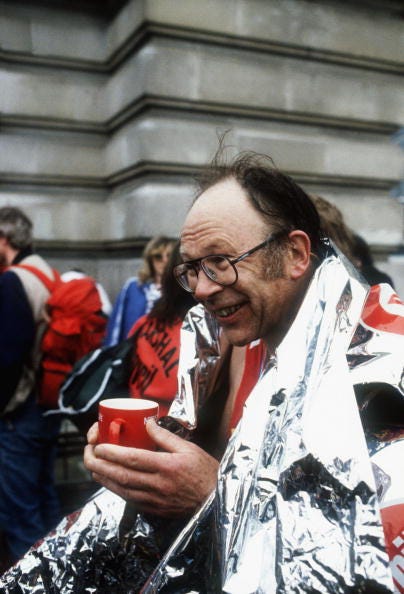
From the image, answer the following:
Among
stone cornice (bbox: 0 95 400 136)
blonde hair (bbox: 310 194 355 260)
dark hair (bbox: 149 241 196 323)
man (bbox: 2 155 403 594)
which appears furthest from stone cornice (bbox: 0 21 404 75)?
man (bbox: 2 155 403 594)

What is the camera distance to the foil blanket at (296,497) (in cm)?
108

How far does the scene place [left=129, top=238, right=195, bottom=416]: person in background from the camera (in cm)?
254

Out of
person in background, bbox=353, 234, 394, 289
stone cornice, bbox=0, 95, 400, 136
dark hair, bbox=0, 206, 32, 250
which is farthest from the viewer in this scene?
stone cornice, bbox=0, 95, 400, 136

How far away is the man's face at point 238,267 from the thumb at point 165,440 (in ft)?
1.01

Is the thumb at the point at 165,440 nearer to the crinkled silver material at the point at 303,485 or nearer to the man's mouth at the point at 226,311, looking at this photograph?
the crinkled silver material at the point at 303,485

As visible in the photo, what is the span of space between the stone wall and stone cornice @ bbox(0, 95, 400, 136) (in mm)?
13

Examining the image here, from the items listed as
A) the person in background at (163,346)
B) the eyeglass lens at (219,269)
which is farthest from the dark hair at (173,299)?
the eyeglass lens at (219,269)

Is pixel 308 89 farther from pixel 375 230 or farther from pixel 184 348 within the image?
pixel 184 348

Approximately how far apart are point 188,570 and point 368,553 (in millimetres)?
441

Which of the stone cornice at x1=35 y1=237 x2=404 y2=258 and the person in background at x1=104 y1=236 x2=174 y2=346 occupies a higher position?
the stone cornice at x1=35 y1=237 x2=404 y2=258

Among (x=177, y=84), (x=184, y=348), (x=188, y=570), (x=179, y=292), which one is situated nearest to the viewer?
(x=188, y=570)

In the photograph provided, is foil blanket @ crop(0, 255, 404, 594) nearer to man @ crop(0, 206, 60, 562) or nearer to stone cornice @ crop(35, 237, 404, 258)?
man @ crop(0, 206, 60, 562)

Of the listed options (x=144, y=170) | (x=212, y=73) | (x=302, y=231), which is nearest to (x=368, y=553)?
(x=302, y=231)

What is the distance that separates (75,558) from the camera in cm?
161
